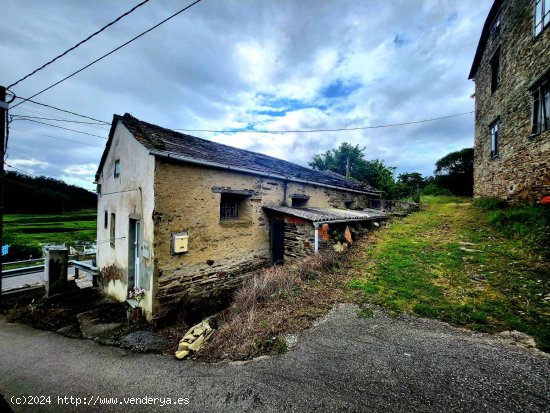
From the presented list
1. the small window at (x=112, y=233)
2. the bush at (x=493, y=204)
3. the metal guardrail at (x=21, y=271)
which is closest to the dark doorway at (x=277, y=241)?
the small window at (x=112, y=233)

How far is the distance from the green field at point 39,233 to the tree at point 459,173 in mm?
42295

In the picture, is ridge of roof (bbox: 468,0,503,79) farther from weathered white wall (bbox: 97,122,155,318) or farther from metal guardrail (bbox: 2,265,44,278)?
metal guardrail (bbox: 2,265,44,278)

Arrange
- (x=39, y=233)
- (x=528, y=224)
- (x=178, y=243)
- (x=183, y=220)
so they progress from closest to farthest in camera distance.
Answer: (x=178, y=243) < (x=183, y=220) < (x=528, y=224) < (x=39, y=233)

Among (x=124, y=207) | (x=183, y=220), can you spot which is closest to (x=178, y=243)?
(x=183, y=220)

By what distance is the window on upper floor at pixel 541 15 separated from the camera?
7.03m

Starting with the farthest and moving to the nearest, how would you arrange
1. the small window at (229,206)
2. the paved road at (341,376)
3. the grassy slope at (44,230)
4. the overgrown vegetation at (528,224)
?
the grassy slope at (44,230) → the small window at (229,206) → the overgrown vegetation at (528,224) → the paved road at (341,376)

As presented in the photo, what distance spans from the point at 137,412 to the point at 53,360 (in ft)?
9.65

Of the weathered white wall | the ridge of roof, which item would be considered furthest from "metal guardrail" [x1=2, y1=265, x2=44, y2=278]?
the ridge of roof

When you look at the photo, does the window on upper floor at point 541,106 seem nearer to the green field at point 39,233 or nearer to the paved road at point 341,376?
the paved road at point 341,376

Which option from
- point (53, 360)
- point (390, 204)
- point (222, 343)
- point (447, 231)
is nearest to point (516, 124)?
point (447, 231)

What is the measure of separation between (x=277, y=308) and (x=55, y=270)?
8.69 m

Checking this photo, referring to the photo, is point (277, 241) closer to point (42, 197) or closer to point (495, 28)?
point (495, 28)

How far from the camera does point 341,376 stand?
2.71 metres

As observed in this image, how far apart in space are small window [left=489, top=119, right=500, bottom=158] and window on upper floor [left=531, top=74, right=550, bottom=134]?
9.64 feet
